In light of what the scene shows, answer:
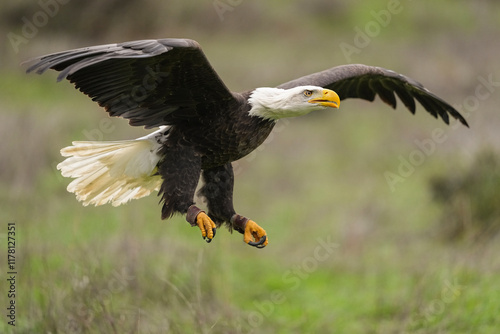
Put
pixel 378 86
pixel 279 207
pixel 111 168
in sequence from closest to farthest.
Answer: pixel 111 168 < pixel 378 86 < pixel 279 207

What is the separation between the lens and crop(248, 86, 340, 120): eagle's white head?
4.48 metres

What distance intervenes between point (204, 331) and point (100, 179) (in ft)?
4.32

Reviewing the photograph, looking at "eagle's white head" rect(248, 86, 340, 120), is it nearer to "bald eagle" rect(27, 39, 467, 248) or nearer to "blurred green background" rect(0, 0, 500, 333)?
"bald eagle" rect(27, 39, 467, 248)

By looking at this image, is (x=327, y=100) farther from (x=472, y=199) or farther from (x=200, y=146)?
(x=472, y=199)

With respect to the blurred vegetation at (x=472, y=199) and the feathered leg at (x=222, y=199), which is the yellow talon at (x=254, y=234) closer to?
the feathered leg at (x=222, y=199)

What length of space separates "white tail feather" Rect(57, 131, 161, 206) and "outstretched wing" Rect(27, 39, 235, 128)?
0.36 meters

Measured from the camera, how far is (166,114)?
4.71 m

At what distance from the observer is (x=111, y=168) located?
16.9 feet

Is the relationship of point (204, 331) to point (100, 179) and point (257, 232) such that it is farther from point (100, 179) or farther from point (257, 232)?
point (100, 179)

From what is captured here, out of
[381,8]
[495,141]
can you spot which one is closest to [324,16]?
[381,8]

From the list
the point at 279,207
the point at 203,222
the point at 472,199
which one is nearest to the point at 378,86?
the point at 203,222

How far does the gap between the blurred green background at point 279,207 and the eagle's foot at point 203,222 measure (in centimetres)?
59

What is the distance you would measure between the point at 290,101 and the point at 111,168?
1402 mm

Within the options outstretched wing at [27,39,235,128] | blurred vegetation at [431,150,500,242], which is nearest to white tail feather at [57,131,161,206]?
outstretched wing at [27,39,235,128]
